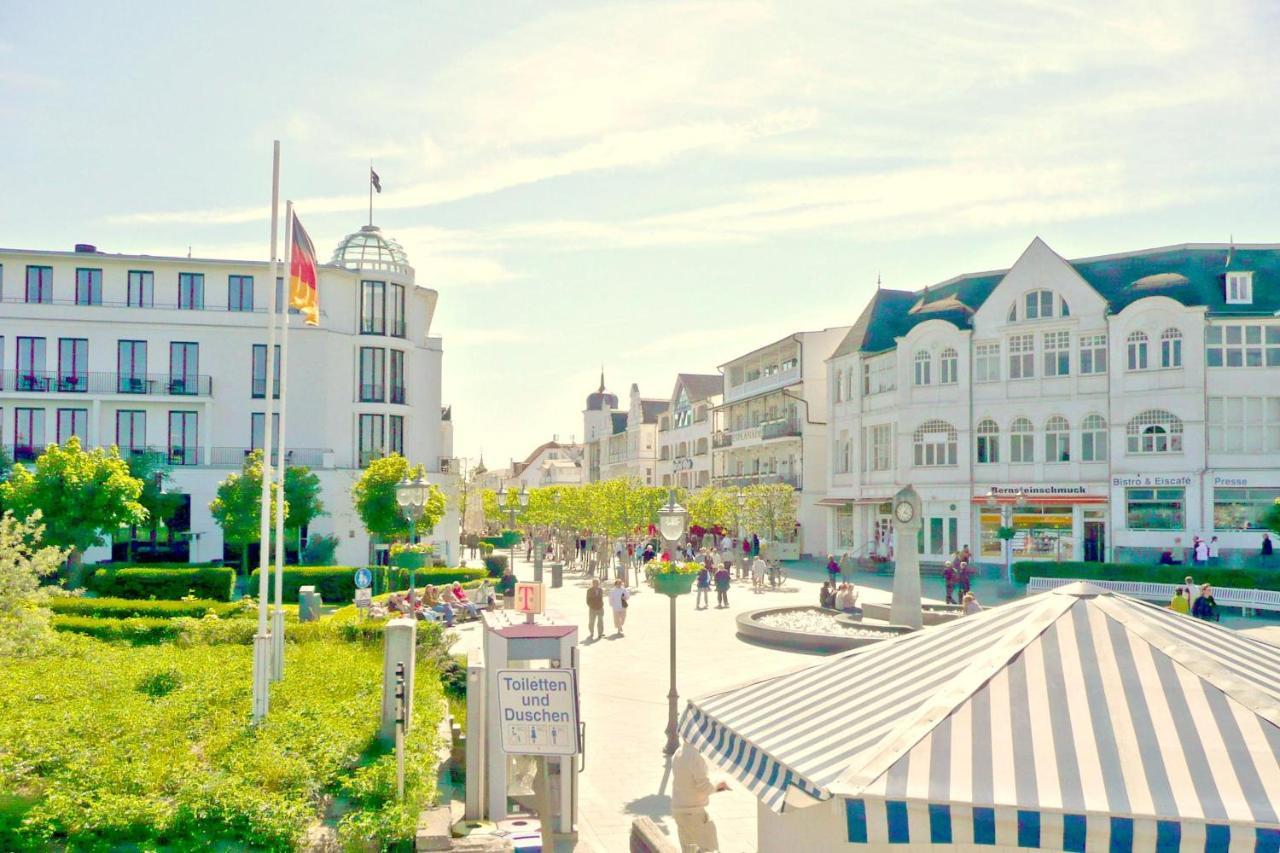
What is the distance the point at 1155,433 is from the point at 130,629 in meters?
37.0

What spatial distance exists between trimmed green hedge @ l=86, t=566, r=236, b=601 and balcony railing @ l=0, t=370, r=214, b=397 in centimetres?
1576

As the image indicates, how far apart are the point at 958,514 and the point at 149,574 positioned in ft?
106

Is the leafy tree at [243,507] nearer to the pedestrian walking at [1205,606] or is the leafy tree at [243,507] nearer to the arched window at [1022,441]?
the pedestrian walking at [1205,606]

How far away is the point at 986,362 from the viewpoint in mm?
46750

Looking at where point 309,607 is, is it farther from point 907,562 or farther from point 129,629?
point 907,562

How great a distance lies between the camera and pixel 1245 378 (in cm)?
4128

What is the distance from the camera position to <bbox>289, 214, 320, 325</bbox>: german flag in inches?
615

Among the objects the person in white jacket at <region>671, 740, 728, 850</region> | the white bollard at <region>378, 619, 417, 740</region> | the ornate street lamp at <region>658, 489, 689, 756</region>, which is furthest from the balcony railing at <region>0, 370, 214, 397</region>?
the person in white jacket at <region>671, 740, 728, 850</region>

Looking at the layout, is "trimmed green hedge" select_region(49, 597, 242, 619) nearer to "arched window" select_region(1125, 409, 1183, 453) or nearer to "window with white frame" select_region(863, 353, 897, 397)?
"window with white frame" select_region(863, 353, 897, 397)

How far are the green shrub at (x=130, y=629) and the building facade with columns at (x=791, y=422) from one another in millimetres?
39227

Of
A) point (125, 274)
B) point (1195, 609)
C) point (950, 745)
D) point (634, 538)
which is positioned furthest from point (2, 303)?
point (950, 745)

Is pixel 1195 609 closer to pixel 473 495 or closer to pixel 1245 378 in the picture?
pixel 1245 378

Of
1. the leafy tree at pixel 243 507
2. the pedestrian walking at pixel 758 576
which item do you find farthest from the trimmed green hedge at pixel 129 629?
the pedestrian walking at pixel 758 576

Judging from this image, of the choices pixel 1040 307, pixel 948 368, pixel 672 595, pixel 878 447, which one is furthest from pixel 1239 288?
pixel 672 595
